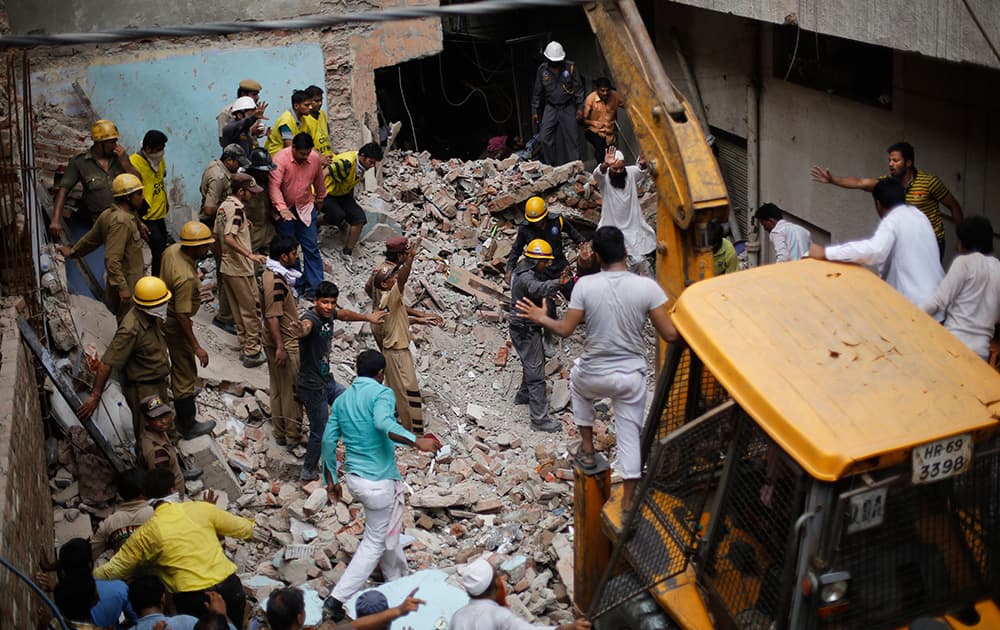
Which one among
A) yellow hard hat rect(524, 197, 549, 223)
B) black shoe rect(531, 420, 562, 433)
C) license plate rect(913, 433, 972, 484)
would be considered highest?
license plate rect(913, 433, 972, 484)

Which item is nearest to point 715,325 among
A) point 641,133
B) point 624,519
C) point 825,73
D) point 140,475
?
point 624,519

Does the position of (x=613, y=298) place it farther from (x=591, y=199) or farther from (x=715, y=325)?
(x=591, y=199)

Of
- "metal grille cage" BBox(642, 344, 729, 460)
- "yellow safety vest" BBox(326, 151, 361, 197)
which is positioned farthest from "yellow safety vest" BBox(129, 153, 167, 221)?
"metal grille cage" BBox(642, 344, 729, 460)

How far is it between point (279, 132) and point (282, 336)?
3667mm

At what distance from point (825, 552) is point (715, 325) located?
116 centimetres

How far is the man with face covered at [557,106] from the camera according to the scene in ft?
48.8

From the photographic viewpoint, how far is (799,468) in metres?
4.29

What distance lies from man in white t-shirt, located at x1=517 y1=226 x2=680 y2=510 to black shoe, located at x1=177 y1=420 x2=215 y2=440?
384 centimetres

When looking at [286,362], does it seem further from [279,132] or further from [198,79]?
[198,79]

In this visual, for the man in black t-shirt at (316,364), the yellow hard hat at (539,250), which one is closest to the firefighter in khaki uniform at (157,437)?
the man in black t-shirt at (316,364)

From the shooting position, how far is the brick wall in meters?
5.76

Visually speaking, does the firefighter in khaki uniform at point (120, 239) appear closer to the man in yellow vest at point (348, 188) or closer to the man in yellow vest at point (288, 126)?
the man in yellow vest at point (288, 126)

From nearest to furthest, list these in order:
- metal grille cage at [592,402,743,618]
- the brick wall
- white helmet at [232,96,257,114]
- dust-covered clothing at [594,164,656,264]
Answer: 1. metal grille cage at [592,402,743,618]
2. the brick wall
3. dust-covered clothing at [594,164,656,264]
4. white helmet at [232,96,257,114]

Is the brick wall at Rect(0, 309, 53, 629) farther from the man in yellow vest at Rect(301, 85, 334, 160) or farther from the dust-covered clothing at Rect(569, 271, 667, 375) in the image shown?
the man in yellow vest at Rect(301, 85, 334, 160)
